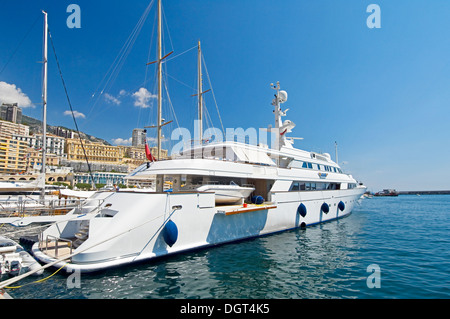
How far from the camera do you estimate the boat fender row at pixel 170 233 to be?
28.1 ft

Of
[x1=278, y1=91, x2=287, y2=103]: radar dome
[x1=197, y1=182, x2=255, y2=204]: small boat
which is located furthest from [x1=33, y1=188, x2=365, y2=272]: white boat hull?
[x1=278, y1=91, x2=287, y2=103]: radar dome

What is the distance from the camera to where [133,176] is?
39.3 feet

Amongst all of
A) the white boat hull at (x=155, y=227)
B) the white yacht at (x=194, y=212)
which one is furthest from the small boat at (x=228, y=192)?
the white boat hull at (x=155, y=227)

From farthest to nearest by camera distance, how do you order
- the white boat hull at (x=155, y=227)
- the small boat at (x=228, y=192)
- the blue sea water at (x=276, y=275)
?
1. the small boat at (x=228, y=192)
2. the white boat hull at (x=155, y=227)
3. the blue sea water at (x=276, y=275)

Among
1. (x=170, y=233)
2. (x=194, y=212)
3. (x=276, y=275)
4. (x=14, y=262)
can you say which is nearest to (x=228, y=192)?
(x=194, y=212)

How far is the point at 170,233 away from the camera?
855 centimetres

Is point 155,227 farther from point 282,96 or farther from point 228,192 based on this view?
point 282,96

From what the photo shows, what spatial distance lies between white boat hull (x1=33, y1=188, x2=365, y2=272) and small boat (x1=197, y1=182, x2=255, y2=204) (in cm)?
77

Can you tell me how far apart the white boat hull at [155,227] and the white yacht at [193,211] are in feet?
0.09

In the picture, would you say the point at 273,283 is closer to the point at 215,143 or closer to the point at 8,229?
the point at 215,143

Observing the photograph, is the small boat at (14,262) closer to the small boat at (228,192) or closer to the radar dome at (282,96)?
the small boat at (228,192)

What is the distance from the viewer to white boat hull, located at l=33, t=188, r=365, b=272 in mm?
7441

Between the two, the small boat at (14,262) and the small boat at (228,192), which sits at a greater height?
the small boat at (228,192)

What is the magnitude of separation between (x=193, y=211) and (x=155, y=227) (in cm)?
178
